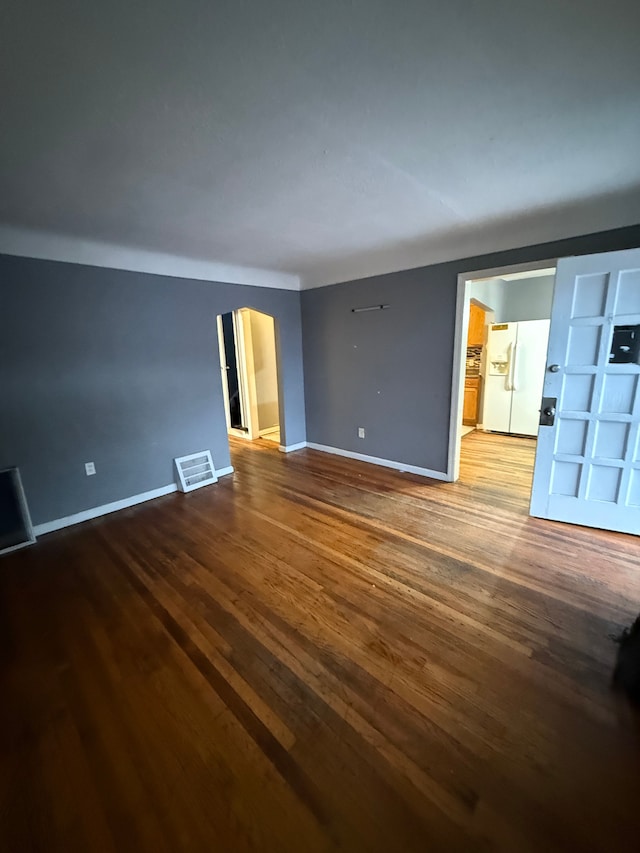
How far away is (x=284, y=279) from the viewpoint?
14.6ft

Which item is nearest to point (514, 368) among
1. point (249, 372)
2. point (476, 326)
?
point (476, 326)

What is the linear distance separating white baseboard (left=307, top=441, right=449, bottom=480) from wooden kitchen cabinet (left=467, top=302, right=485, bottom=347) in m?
3.08

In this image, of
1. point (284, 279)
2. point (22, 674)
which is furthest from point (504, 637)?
point (284, 279)

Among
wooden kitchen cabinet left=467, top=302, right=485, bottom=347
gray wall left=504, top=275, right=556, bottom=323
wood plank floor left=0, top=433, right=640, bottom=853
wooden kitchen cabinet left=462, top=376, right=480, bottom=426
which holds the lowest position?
wood plank floor left=0, top=433, right=640, bottom=853

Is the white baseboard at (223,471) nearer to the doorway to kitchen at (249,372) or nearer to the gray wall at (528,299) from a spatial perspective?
the doorway to kitchen at (249,372)

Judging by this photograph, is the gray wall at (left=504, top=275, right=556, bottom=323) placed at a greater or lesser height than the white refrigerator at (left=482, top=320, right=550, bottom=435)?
greater

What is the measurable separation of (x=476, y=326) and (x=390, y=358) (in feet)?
9.33

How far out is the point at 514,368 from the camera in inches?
207

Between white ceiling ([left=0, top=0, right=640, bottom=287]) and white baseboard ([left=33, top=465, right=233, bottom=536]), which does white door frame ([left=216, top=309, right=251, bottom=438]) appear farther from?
white ceiling ([left=0, top=0, right=640, bottom=287])

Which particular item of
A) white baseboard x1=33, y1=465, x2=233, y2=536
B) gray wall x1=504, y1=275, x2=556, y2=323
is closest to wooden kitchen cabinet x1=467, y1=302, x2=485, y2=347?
gray wall x1=504, y1=275, x2=556, y2=323

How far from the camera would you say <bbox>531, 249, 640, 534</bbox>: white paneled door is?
234 cm

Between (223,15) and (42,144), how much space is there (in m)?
1.13

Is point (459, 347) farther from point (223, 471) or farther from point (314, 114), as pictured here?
point (223, 471)

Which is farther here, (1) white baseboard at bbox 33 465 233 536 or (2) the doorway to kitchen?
(2) the doorway to kitchen
